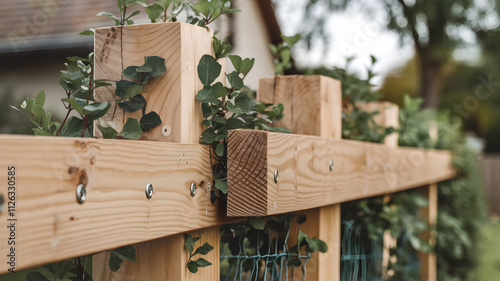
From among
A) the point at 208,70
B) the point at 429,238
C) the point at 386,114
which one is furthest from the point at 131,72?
the point at 429,238

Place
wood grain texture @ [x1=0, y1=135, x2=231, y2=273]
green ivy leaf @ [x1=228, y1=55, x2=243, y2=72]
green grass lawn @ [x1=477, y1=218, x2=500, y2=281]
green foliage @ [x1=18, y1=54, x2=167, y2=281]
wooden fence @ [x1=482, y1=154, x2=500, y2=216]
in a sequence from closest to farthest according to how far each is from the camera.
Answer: wood grain texture @ [x1=0, y1=135, x2=231, y2=273] < green foliage @ [x1=18, y1=54, x2=167, y2=281] < green ivy leaf @ [x1=228, y1=55, x2=243, y2=72] < green grass lawn @ [x1=477, y1=218, x2=500, y2=281] < wooden fence @ [x1=482, y1=154, x2=500, y2=216]

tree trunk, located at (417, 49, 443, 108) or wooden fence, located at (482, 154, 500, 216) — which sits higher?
tree trunk, located at (417, 49, 443, 108)

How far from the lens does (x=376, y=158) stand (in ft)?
6.57

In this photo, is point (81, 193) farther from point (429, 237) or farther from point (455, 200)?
point (455, 200)

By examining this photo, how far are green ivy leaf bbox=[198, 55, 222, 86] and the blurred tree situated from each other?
9.37m

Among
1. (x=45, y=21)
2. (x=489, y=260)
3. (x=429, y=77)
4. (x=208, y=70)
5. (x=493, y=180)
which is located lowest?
(x=489, y=260)

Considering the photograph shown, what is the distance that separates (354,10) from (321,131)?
31.1 ft

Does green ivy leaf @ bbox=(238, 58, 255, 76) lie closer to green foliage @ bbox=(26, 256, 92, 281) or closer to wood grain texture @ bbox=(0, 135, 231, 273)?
wood grain texture @ bbox=(0, 135, 231, 273)

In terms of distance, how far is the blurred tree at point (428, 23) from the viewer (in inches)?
410

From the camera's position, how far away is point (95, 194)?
2.36 ft

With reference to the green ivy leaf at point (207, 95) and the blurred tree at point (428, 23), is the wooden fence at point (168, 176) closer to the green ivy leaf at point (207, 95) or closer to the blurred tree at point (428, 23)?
the green ivy leaf at point (207, 95)

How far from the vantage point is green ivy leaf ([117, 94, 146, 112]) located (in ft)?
3.27

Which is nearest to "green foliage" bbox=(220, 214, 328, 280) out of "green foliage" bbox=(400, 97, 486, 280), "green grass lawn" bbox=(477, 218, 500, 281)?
"green foliage" bbox=(400, 97, 486, 280)

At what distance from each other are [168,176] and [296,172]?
1.37 feet
